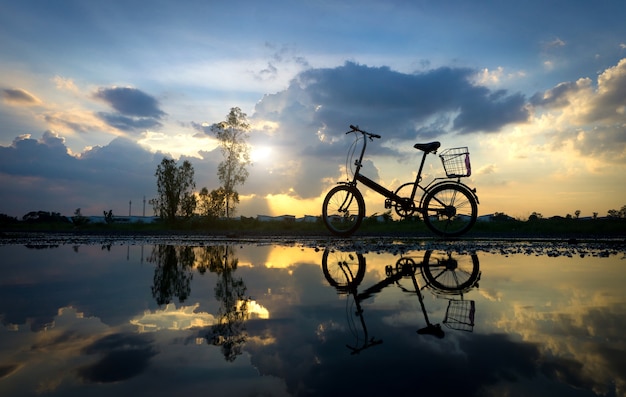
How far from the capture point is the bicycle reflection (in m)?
3.02

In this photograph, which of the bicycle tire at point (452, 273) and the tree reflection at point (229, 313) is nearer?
the tree reflection at point (229, 313)

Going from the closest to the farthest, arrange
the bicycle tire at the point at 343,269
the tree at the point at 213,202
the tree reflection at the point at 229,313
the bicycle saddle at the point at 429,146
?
1. the tree reflection at the point at 229,313
2. the bicycle tire at the point at 343,269
3. the bicycle saddle at the point at 429,146
4. the tree at the point at 213,202

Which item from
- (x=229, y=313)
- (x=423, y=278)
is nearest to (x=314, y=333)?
(x=229, y=313)

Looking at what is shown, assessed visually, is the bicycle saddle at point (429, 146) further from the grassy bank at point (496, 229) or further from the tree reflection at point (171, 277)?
the tree reflection at point (171, 277)

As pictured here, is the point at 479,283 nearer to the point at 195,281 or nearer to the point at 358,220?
the point at 195,281

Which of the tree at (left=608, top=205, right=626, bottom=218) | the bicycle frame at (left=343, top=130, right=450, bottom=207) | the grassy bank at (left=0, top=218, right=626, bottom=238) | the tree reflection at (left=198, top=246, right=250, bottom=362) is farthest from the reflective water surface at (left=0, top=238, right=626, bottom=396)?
the tree at (left=608, top=205, right=626, bottom=218)

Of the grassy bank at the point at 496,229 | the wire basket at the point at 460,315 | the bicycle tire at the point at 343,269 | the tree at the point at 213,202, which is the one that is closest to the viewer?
the wire basket at the point at 460,315

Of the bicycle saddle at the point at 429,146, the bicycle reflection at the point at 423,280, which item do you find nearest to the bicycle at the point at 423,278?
the bicycle reflection at the point at 423,280

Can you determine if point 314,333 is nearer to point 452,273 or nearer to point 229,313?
point 229,313

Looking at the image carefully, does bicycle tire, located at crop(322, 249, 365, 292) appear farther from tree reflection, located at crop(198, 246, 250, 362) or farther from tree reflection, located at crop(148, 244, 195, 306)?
tree reflection, located at crop(148, 244, 195, 306)

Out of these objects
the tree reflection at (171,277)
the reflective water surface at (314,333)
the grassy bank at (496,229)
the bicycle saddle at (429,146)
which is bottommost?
the reflective water surface at (314,333)

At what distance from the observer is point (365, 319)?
3.21 metres

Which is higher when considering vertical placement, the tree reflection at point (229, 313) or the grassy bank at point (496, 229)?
the grassy bank at point (496, 229)

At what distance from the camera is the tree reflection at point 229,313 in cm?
255
